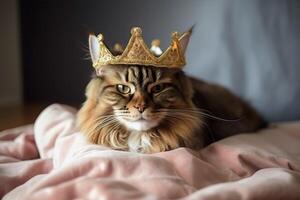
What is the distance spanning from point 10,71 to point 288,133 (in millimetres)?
1738

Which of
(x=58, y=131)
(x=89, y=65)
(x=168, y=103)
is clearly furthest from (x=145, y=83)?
(x=89, y=65)

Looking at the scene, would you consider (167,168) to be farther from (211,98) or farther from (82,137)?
(211,98)

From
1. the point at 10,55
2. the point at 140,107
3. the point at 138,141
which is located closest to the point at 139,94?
the point at 140,107

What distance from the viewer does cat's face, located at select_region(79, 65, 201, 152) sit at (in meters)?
1.07

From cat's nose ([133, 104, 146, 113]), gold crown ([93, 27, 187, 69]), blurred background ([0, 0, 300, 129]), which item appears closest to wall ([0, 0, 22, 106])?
blurred background ([0, 0, 300, 129])

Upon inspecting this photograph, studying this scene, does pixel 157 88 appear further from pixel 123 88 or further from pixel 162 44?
pixel 162 44

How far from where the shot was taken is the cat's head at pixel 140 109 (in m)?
1.08

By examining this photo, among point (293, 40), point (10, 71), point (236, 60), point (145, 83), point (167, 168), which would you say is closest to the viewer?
point (167, 168)

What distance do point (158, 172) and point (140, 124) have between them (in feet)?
0.56

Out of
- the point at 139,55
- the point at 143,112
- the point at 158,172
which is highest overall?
the point at 139,55

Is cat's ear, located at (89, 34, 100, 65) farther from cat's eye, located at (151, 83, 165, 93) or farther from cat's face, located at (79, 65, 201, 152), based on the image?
cat's eye, located at (151, 83, 165, 93)

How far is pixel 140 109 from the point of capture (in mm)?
1042

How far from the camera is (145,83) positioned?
42.4 inches

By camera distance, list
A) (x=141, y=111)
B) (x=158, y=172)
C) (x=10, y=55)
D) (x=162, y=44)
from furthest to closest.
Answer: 1. (x=10, y=55)
2. (x=162, y=44)
3. (x=141, y=111)
4. (x=158, y=172)
